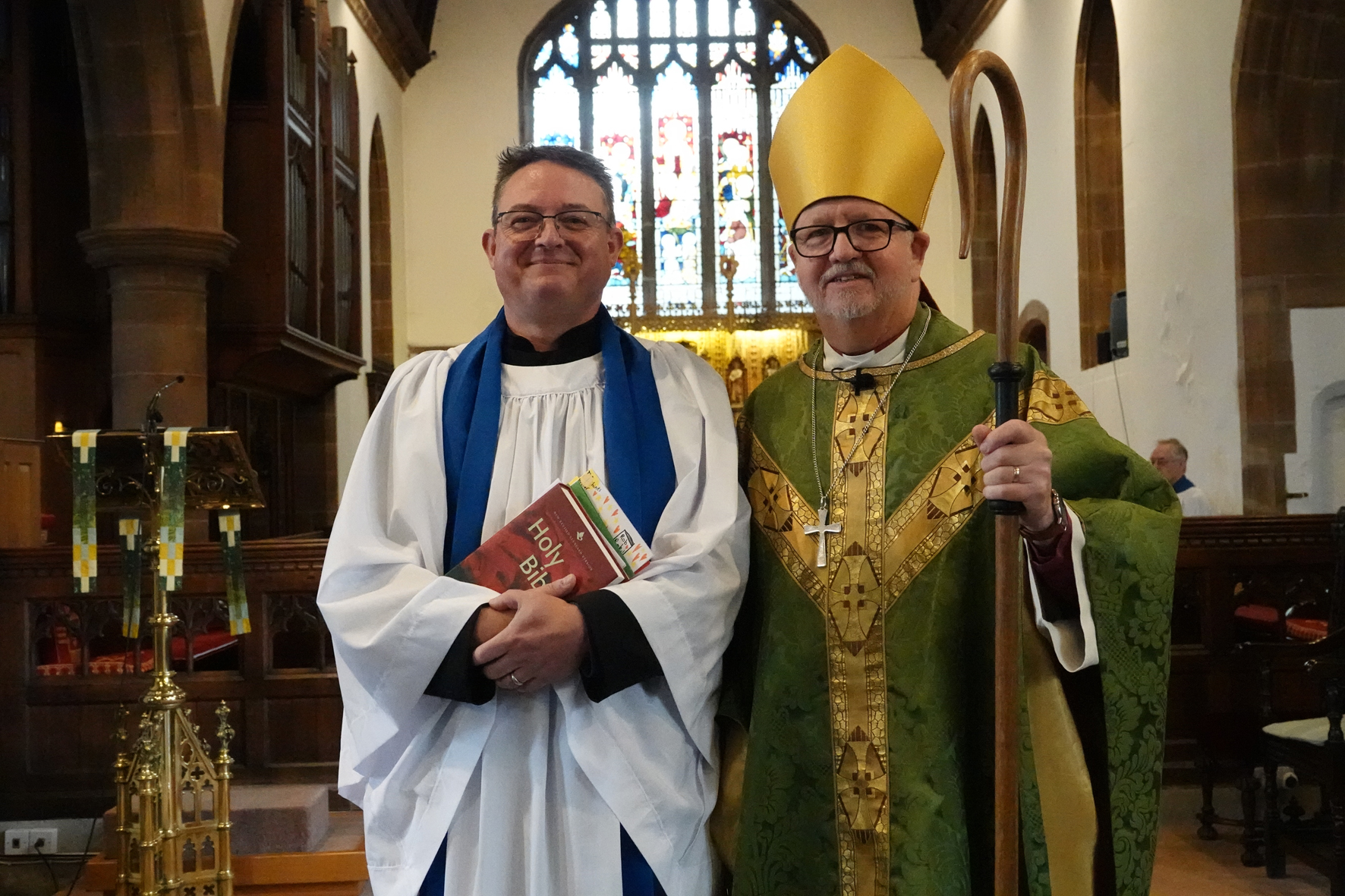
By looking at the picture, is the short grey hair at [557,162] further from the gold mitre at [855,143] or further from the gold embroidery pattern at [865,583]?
the gold embroidery pattern at [865,583]

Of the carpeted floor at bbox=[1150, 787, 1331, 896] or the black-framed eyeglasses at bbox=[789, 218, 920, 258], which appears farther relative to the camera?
the carpeted floor at bbox=[1150, 787, 1331, 896]

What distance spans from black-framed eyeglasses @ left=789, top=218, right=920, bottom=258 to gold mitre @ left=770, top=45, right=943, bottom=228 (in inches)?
1.7

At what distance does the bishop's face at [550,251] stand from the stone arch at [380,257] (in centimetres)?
1051

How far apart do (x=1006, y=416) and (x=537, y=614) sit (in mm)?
675

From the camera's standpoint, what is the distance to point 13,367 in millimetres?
6191

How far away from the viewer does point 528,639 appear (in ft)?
5.53

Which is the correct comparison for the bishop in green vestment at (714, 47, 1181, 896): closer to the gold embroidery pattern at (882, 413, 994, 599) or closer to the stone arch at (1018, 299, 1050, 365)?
the gold embroidery pattern at (882, 413, 994, 599)

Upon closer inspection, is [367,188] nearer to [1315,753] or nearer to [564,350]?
[1315,753]

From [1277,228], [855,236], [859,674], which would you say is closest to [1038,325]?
[1277,228]

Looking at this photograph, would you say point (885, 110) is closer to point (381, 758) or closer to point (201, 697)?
point (381, 758)

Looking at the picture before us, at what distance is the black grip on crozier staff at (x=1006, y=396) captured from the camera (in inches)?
61.2

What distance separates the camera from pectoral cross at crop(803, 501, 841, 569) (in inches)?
77.0

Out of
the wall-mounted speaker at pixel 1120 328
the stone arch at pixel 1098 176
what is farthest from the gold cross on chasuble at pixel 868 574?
the stone arch at pixel 1098 176

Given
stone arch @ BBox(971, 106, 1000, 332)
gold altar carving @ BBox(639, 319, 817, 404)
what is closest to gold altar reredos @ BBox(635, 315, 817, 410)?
gold altar carving @ BBox(639, 319, 817, 404)
